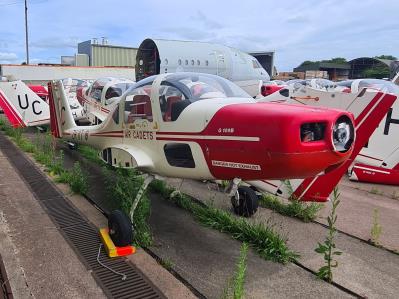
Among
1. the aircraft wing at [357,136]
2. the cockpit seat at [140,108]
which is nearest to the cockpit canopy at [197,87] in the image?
the cockpit seat at [140,108]

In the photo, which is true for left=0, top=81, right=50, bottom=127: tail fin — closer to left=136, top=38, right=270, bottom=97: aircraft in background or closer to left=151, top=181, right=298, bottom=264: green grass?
left=151, top=181, right=298, bottom=264: green grass

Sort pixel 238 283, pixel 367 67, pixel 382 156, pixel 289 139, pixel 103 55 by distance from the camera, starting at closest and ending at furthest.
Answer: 1. pixel 238 283
2. pixel 289 139
3. pixel 382 156
4. pixel 103 55
5. pixel 367 67

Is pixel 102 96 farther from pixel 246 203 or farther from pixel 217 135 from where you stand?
pixel 217 135

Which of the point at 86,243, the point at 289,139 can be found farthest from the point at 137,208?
the point at 289,139

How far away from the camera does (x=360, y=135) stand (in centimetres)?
450

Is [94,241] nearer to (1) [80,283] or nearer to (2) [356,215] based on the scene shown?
(1) [80,283]

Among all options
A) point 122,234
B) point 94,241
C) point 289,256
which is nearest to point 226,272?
point 289,256

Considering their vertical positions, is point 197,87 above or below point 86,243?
above

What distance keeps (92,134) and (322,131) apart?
4.05 metres

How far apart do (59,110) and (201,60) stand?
666 inches

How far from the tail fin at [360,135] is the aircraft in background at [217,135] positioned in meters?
0.90

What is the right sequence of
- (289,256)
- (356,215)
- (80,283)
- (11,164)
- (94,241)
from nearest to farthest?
(80,283) < (289,256) < (94,241) < (356,215) < (11,164)

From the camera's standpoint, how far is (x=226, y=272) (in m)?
3.82

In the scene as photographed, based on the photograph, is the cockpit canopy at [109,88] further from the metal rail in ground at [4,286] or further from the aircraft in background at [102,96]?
the metal rail in ground at [4,286]
